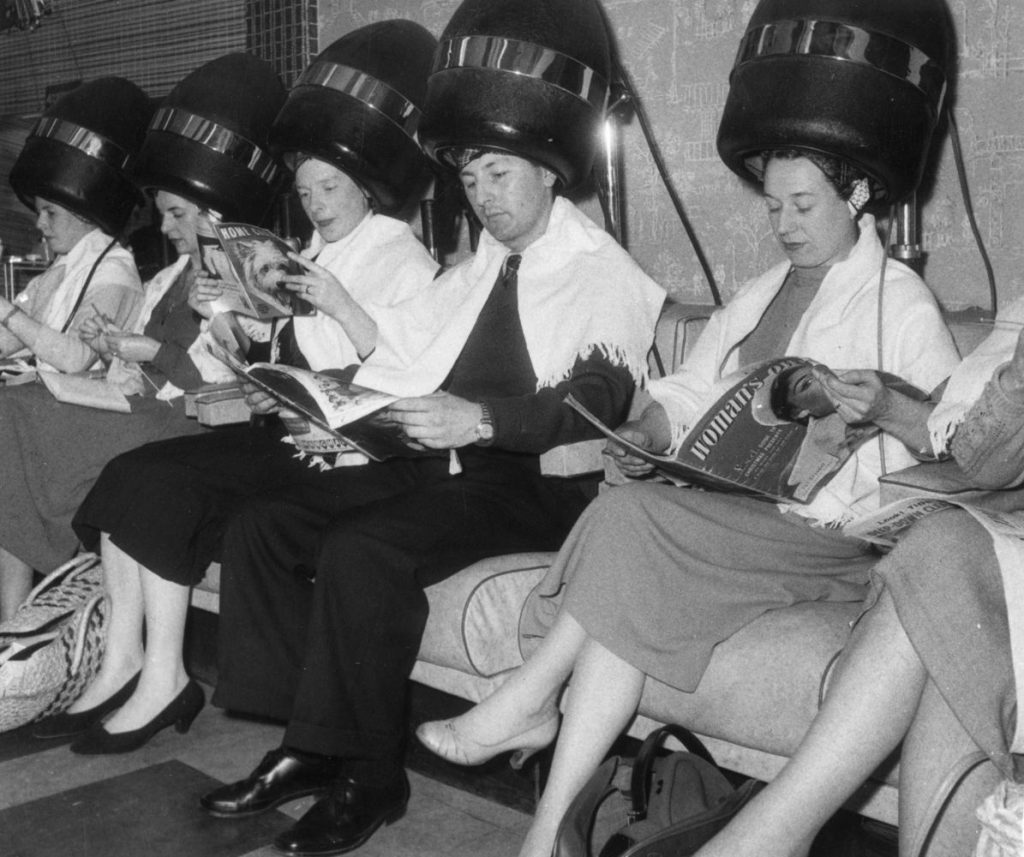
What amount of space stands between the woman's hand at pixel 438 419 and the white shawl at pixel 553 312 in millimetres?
230

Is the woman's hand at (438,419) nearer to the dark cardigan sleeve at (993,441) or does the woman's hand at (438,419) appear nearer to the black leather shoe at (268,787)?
the black leather shoe at (268,787)

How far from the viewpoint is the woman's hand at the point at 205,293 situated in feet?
8.49

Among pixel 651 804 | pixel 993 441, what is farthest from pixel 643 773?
pixel 993 441

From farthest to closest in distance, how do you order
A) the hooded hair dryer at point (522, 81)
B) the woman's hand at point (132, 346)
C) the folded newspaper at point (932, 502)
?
the woman's hand at point (132, 346) < the hooded hair dryer at point (522, 81) < the folded newspaper at point (932, 502)

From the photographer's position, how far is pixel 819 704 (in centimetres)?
155

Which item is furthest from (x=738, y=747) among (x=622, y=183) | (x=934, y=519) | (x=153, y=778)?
(x=622, y=183)

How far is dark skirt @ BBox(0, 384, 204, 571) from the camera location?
9.25 feet

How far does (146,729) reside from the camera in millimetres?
2438

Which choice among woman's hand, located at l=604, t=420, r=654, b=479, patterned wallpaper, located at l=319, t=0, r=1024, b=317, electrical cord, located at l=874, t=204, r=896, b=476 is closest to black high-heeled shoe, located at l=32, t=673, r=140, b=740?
woman's hand, located at l=604, t=420, r=654, b=479

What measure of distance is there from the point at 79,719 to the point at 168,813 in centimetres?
48

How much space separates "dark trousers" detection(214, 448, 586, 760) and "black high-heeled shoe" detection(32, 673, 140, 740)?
1.50 feet

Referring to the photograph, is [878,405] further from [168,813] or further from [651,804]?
[168,813]

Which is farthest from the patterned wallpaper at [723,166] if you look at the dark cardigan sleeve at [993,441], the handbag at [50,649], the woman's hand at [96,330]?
the handbag at [50,649]

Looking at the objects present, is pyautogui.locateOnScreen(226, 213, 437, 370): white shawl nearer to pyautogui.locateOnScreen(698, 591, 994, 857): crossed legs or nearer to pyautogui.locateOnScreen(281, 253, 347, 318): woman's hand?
pyautogui.locateOnScreen(281, 253, 347, 318): woman's hand
